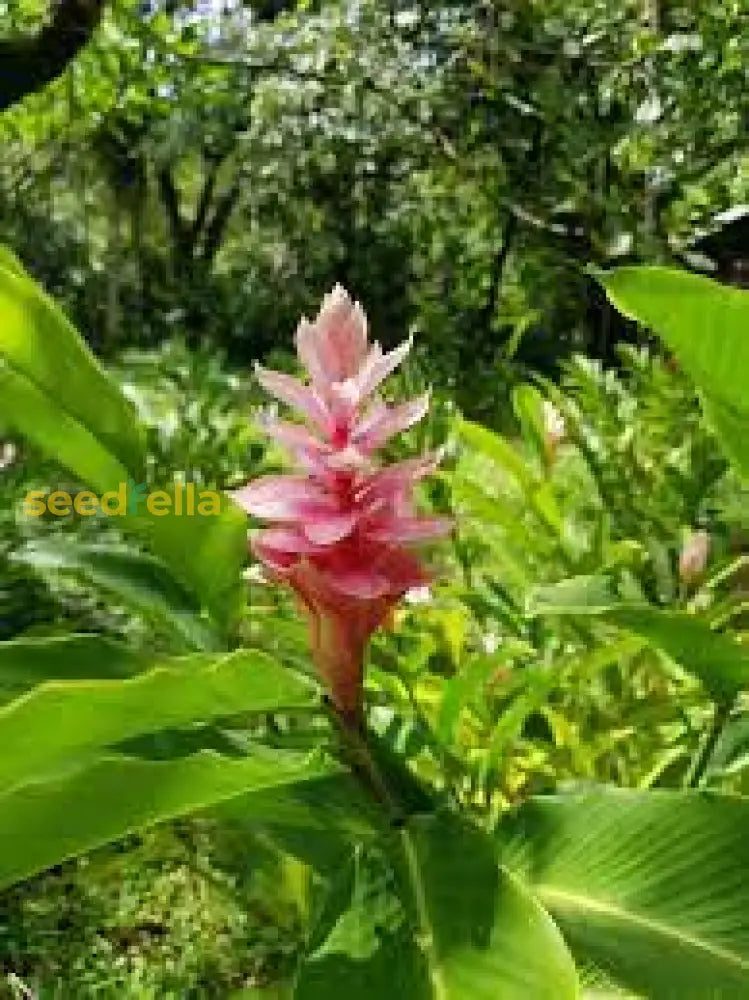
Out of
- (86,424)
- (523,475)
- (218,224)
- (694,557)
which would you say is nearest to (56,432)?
(86,424)

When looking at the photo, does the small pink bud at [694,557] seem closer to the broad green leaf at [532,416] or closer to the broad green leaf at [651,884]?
the broad green leaf at [532,416]

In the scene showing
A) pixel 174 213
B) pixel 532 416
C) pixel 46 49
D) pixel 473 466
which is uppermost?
pixel 174 213

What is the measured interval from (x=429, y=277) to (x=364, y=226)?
2.32 meters

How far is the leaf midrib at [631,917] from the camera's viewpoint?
41.1 inches

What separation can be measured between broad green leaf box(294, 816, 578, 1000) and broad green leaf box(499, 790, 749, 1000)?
0.25 feet

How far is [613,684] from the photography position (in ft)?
8.89

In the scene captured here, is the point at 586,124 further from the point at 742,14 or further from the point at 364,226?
the point at 364,226

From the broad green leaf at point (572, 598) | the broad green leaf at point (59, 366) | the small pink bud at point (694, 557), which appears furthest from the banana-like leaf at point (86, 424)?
the small pink bud at point (694, 557)

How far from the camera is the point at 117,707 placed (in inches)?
39.9

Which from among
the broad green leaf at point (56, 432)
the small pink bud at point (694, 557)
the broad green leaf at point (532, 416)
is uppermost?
the broad green leaf at point (56, 432)

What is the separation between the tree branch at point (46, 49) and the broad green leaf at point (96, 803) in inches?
125

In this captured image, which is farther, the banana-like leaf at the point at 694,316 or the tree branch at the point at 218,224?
the tree branch at the point at 218,224

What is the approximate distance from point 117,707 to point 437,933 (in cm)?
27

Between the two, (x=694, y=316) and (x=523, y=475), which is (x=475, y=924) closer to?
(x=694, y=316)
